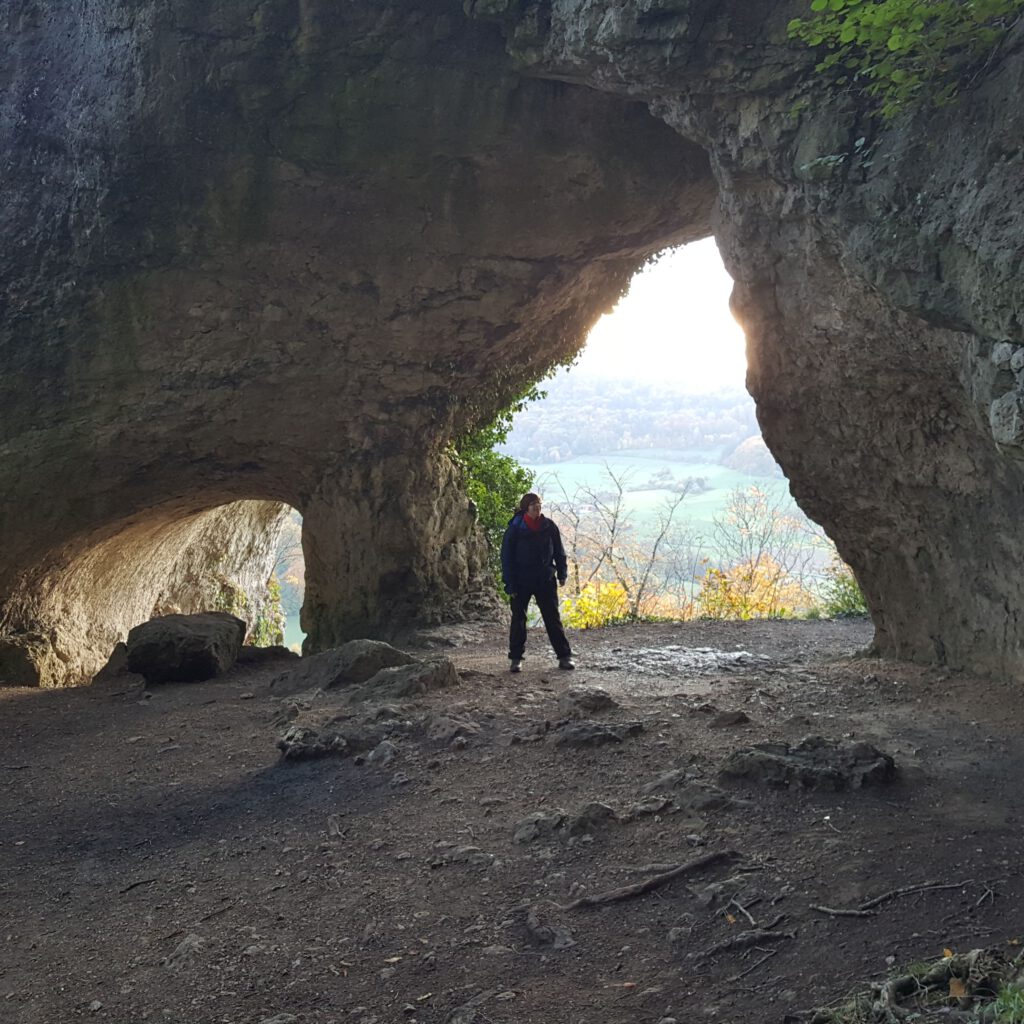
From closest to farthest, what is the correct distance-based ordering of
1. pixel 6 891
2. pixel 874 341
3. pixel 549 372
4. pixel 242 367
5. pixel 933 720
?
pixel 6 891
pixel 933 720
pixel 874 341
pixel 242 367
pixel 549 372

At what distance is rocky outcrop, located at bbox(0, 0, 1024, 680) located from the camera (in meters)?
5.66

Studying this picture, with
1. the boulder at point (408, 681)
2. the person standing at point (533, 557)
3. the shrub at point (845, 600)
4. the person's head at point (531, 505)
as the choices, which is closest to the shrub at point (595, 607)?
the shrub at point (845, 600)

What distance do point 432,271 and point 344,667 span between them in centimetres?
457

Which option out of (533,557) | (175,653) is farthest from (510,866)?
(175,653)

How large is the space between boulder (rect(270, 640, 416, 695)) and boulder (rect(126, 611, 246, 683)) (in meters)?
1.29

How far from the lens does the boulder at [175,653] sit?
30.8 ft

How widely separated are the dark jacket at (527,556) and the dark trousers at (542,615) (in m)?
0.06

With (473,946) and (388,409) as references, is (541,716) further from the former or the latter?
(388,409)

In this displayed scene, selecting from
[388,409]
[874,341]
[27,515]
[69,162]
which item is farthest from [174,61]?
[874,341]

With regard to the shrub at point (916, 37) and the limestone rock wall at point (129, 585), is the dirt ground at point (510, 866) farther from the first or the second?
the limestone rock wall at point (129, 585)

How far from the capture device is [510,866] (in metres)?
4.22

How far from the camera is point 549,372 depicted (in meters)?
12.2

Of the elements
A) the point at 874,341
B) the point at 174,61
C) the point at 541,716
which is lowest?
the point at 541,716

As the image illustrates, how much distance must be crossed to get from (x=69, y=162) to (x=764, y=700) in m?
8.62
